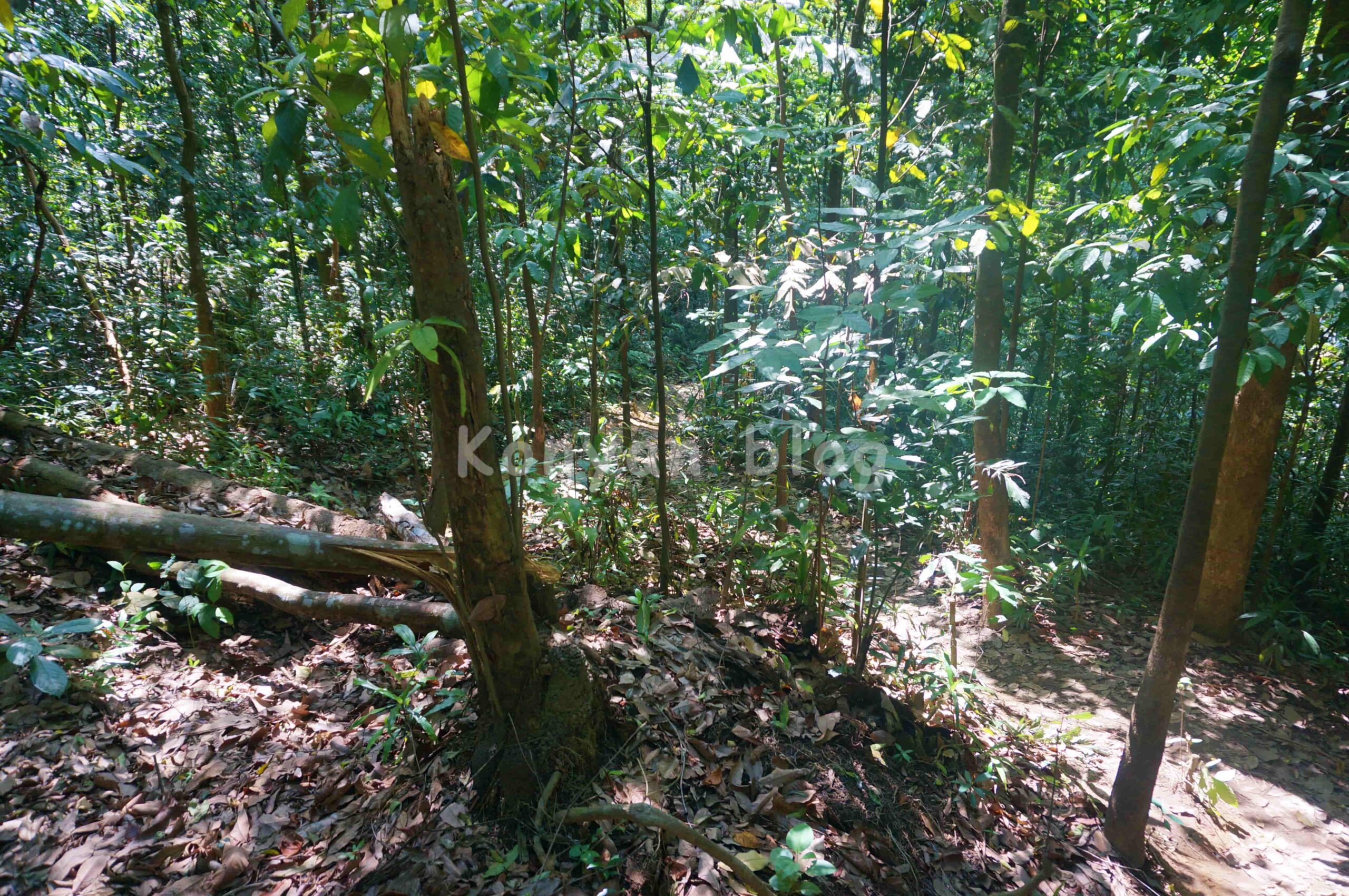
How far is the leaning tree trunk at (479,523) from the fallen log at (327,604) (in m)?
0.84

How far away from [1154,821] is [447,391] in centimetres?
369

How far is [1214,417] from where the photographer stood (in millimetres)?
2182

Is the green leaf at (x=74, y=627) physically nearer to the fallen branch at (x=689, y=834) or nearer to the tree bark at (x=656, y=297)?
the fallen branch at (x=689, y=834)

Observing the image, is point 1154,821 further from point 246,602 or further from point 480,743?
point 246,602

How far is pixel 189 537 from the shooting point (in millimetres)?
2891

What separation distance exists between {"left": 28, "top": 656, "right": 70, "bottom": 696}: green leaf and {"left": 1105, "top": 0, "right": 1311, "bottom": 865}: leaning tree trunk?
3392 millimetres

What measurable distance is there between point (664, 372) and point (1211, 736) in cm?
412

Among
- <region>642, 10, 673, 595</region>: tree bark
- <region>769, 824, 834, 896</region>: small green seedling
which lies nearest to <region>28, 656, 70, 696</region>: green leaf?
<region>769, 824, 834, 896</region>: small green seedling

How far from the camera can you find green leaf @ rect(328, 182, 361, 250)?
4.75ft

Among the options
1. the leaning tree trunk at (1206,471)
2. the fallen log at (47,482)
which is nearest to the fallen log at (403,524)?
the fallen log at (47,482)

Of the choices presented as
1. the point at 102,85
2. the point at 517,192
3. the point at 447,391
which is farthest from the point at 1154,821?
the point at 102,85

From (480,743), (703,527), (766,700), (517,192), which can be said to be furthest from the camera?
(703,527)

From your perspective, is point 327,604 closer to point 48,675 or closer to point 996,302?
point 48,675

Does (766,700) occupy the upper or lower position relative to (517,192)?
lower
